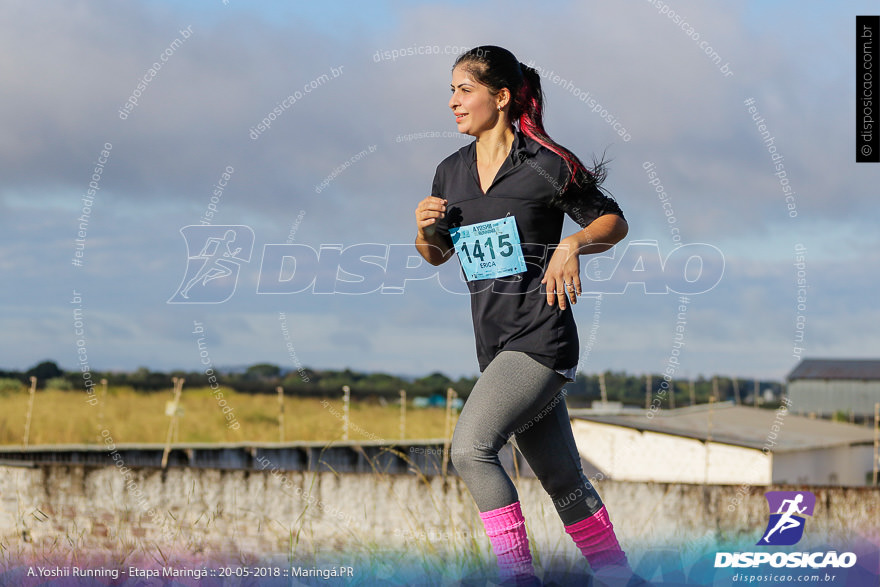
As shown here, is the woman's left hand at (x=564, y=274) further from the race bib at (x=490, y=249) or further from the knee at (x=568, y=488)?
the knee at (x=568, y=488)

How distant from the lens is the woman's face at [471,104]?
3561 millimetres

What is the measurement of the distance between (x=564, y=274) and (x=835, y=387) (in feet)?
166

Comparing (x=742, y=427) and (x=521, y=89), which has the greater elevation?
(x=521, y=89)

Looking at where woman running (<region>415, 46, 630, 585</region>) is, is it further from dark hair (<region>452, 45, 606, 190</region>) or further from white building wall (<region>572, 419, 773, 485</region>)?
white building wall (<region>572, 419, 773, 485</region>)

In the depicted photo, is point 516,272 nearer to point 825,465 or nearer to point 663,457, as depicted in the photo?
point 663,457

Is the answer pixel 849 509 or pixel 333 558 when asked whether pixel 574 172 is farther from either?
pixel 849 509

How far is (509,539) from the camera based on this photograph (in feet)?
10.7

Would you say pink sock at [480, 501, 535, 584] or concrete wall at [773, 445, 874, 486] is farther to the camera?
concrete wall at [773, 445, 874, 486]

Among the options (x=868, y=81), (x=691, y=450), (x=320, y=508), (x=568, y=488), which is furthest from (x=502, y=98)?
(x=691, y=450)

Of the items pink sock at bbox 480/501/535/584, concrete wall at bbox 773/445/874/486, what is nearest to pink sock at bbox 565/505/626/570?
pink sock at bbox 480/501/535/584

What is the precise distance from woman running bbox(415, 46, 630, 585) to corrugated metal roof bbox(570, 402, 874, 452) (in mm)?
11142

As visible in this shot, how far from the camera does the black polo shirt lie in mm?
3381

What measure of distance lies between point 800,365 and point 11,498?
50.7 metres

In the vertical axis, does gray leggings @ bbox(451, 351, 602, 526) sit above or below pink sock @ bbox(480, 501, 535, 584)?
above
